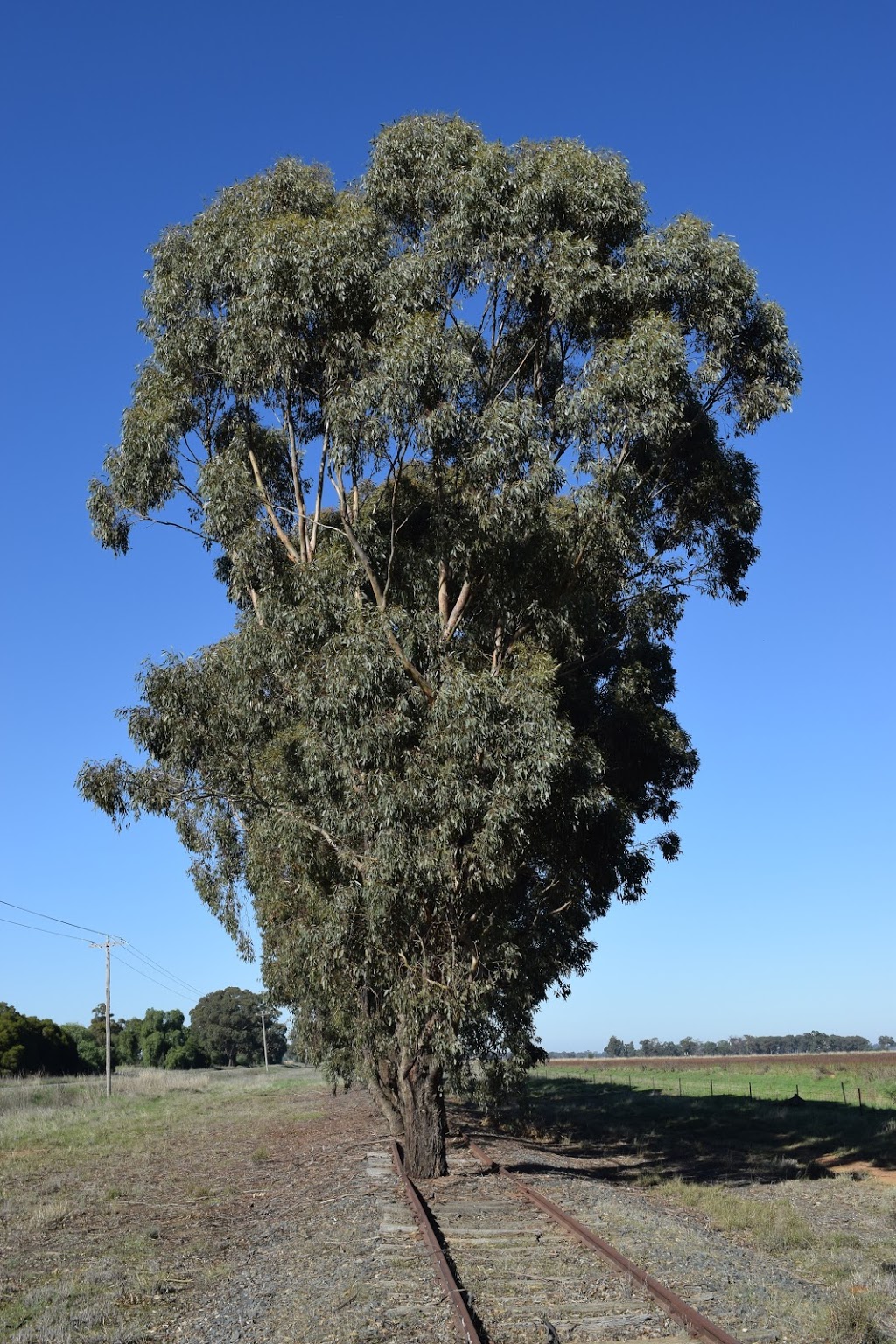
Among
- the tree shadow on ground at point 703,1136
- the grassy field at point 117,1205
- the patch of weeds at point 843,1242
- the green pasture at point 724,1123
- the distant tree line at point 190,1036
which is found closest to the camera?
the grassy field at point 117,1205

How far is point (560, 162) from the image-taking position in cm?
1738

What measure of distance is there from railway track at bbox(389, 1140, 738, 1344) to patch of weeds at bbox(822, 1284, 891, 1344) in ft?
2.94

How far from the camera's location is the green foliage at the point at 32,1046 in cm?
6406

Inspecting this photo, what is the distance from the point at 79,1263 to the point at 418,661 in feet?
28.0

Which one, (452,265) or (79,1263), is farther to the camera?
(452,265)

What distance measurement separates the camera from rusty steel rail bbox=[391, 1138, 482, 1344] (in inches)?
311

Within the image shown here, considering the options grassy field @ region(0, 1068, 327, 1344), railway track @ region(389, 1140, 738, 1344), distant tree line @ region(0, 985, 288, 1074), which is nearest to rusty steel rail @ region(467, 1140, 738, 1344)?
railway track @ region(389, 1140, 738, 1344)

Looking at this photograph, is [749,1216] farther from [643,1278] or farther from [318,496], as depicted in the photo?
[318,496]

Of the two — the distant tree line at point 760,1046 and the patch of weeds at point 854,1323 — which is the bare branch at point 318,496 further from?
the distant tree line at point 760,1046

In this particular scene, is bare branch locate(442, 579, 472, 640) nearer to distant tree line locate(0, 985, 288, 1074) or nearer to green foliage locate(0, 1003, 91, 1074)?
green foliage locate(0, 1003, 91, 1074)

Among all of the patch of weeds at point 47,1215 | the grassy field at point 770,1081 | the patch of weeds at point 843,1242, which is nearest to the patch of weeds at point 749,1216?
the patch of weeds at point 843,1242

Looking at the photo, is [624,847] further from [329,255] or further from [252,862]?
[329,255]

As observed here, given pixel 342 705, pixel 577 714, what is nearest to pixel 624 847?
pixel 577 714

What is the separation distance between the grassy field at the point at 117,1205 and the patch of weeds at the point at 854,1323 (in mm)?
5038
